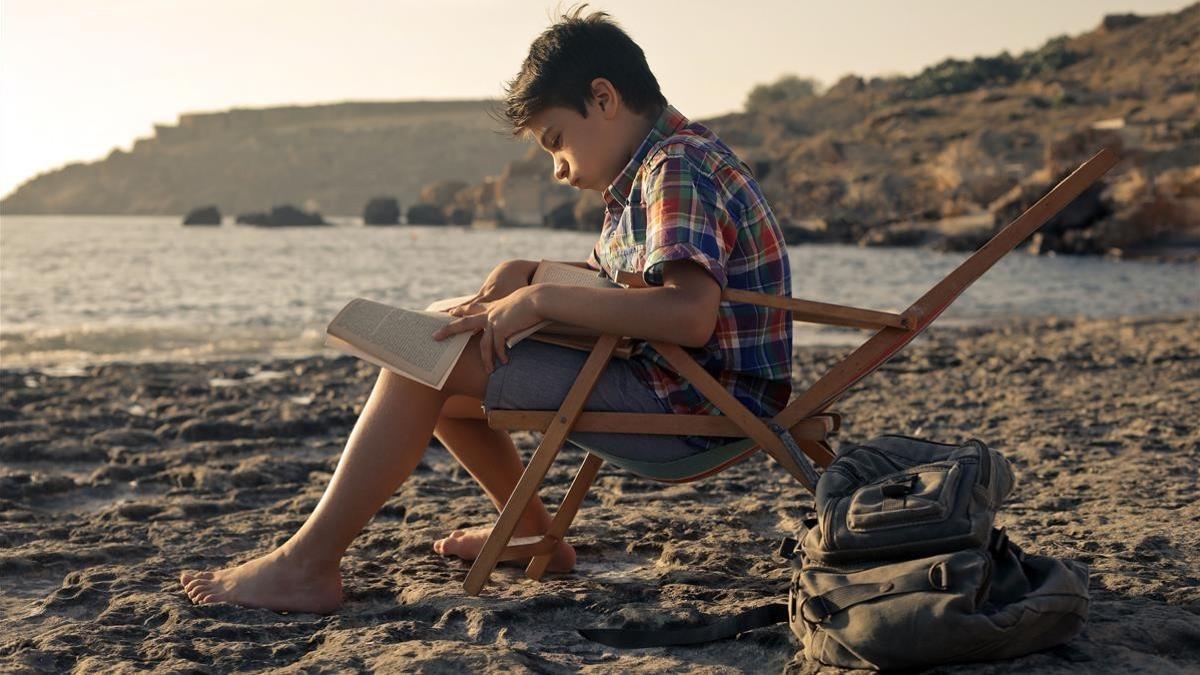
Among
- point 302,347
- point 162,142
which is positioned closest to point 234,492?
point 302,347

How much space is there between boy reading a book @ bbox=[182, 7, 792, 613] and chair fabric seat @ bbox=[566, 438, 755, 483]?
0.9 inches

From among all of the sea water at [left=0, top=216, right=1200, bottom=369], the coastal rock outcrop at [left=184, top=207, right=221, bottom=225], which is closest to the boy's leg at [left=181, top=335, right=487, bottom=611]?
the sea water at [left=0, top=216, right=1200, bottom=369]

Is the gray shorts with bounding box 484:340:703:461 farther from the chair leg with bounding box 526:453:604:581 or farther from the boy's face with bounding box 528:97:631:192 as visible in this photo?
the boy's face with bounding box 528:97:631:192

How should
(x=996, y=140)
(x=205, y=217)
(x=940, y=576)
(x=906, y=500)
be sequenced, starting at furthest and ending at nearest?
(x=205, y=217) < (x=996, y=140) < (x=906, y=500) < (x=940, y=576)

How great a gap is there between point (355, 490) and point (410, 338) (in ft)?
1.23

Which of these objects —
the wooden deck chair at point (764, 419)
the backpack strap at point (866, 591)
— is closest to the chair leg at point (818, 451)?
the wooden deck chair at point (764, 419)

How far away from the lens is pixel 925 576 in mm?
2031

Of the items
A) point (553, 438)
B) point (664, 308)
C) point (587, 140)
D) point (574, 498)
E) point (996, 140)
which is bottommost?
point (574, 498)

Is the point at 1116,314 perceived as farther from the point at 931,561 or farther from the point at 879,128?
the point at 879,128

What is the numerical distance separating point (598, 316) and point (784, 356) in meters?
0.46

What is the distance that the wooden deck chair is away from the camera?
8.05ft

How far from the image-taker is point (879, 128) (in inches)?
2274

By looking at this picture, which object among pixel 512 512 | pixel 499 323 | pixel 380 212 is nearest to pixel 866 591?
pixel 512 512

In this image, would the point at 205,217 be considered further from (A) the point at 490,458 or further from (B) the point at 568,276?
(B) the point at 568,276
